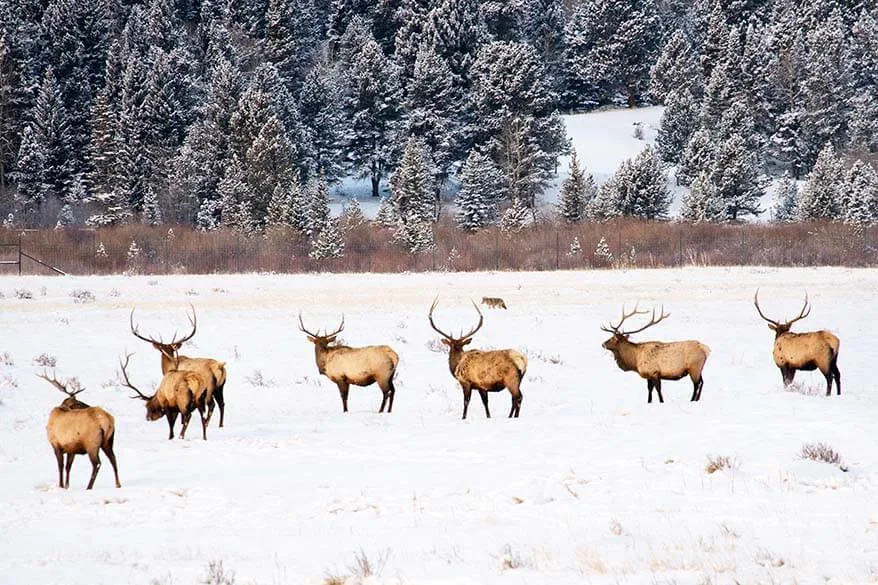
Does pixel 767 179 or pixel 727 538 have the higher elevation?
pixel 767 179

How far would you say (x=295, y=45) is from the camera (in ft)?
293

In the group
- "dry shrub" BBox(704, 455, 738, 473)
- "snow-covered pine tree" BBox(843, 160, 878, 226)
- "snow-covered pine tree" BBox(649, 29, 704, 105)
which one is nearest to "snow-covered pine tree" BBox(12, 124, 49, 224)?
"snow-covered pine tree" BBox(649, 29, 704, 105)

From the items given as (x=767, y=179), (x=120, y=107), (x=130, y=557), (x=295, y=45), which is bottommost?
(x=130, y=557)

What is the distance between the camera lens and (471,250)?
44219mm

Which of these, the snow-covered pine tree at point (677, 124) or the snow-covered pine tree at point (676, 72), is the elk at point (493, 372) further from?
the snow-covered pine tree at point (676, 72)

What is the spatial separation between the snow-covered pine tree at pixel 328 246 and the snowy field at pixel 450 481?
23.2 metres

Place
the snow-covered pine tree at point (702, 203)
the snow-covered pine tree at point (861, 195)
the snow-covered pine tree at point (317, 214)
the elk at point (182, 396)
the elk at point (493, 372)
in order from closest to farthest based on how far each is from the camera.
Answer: the elk at point (182, 396) → the elk at point (493, 372) → the snow-covered pine tree at point (317, 214) → the snow-covered pine tree at point (861, 195) → the snow-covered pine tree at point (702, 203)

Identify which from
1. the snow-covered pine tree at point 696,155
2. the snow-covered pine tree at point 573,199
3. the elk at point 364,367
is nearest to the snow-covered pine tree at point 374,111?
the snow-covered pine tree at point 573,199

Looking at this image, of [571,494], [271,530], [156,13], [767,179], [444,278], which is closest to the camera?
[271,530]

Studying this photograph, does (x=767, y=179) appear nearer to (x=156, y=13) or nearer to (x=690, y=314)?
(x=690, y=314)

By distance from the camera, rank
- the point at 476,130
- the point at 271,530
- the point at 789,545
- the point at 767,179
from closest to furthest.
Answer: the point at 789,545 → the point at 271,530 → the point at 767,179 → the point at 476,130

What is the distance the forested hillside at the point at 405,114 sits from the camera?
202ft

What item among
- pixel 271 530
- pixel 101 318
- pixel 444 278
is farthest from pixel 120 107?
pixel 271 530

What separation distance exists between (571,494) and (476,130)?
6771cm
